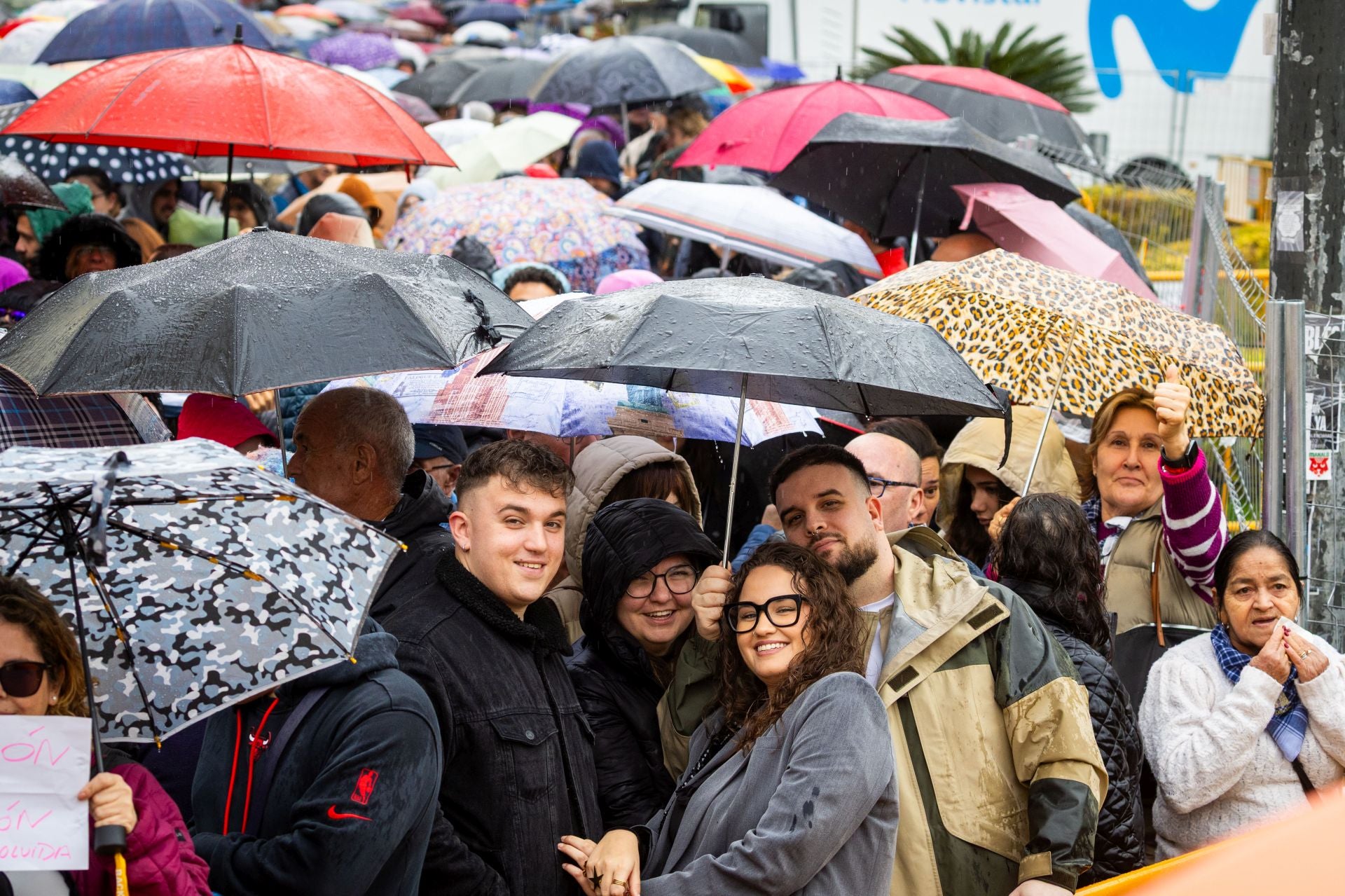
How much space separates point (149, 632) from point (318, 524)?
1.42 ft

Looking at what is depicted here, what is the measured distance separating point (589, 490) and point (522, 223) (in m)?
3.43

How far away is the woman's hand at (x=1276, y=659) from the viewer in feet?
15.0

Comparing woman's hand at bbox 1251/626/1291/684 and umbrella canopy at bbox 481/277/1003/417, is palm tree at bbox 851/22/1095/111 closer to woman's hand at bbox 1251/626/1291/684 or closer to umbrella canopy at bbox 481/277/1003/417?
woman's hand at bbox 1251/626/1291/684

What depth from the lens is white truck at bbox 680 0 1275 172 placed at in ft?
63.6

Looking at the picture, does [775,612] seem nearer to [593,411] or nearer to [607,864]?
[607,864]

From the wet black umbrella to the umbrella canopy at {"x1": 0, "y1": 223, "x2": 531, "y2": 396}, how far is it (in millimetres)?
8205

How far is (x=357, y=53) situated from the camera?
70.3ft

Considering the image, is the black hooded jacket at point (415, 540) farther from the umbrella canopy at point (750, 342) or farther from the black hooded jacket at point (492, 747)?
the umbrella canopy at point (750, 342)

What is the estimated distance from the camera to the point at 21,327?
4.12m

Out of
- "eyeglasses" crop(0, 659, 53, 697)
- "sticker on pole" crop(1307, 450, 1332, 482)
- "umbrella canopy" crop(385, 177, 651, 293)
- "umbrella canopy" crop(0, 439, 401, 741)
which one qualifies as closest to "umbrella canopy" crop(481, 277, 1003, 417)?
"umbrella canopy" crop(0, 439, 401, 741)

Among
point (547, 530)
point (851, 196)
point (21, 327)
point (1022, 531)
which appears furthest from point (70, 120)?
point (851, 196)

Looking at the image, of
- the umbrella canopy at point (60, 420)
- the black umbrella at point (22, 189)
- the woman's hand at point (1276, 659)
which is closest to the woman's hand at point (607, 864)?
the umbrella canopy at point (60, 420)

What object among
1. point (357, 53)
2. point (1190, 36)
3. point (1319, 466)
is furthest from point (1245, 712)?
point (1190, 36)

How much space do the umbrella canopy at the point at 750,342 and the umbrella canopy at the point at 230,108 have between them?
1611mm
